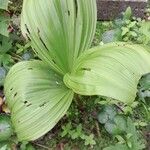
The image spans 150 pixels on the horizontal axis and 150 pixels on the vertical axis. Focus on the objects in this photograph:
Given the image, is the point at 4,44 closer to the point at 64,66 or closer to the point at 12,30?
the point at 12,30

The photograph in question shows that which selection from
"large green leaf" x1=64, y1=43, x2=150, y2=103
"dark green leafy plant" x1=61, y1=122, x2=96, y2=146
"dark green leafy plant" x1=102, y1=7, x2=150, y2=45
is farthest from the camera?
"dark green leafy plant" x1=102, y1=7, x2=150, y2=45

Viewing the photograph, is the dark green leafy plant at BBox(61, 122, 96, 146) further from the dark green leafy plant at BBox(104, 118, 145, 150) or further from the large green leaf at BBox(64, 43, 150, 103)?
the large green leaf at BBox(64, 43, 150, 103)

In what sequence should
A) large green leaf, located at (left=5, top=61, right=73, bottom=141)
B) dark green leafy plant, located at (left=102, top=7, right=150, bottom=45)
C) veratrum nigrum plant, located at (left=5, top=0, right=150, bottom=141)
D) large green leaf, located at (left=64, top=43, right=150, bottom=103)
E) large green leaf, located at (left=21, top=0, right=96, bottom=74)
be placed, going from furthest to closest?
dark green leafy plant, located at (left=102, top=7, right=150, bottom=45) < large green leaf, located at (left=21, top=0, right=96, bottom=74) < large green leaf, located at (left=5, top=61, right=73, bottom=141) < veratrum nigrum plant, located at (left=5, top=0, right=150, bottom=141) < large green leaf, located at (left=64, top=43, right=150, bottom=103)

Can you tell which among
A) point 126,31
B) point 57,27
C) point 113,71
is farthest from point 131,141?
point 126,31

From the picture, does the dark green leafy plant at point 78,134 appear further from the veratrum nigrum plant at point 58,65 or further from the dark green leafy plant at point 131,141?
the veratrum nigrum plant at point 58,65

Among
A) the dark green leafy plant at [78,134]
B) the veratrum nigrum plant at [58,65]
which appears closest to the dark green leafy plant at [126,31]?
the veratrum nigrum plant at [58,65]

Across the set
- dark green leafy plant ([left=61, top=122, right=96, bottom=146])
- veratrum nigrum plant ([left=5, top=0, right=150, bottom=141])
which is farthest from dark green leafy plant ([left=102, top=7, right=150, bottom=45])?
dark green leafy plant ([left=61, top=122, right=96, bottom=146])

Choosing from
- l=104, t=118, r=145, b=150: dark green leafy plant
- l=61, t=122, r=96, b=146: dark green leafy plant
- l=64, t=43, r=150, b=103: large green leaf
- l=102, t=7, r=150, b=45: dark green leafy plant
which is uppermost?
l=64, t=43, r=150, b=103: large green leaf

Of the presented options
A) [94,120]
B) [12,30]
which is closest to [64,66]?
[94,120]
